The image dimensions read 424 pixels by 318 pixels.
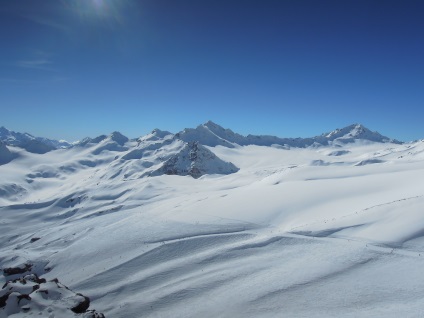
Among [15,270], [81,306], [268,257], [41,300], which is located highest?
[41,300]

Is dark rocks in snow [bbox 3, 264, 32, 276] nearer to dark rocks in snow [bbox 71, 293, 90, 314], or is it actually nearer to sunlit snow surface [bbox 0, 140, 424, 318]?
sunlit snow surface [bbox 0, 140, 424, 318]

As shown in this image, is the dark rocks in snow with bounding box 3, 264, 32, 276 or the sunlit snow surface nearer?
the sunlit snow surface

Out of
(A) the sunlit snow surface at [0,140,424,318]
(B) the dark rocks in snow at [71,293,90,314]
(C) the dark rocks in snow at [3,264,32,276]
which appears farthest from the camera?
(C) the dark rocks in snow at [3,264,32,276]

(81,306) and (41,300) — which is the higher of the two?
(41,300)

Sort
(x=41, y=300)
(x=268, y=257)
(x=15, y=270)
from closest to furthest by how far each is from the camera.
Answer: (x=41, y=300)
(x=268, y=257)
(x=15, y=270)

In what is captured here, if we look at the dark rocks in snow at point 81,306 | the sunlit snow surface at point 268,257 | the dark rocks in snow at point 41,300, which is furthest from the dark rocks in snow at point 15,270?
the dark rocks in snow at point 81,306

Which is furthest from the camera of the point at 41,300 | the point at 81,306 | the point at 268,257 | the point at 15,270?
the point at 15,270

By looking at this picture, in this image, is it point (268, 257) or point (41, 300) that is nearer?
point (41, 300)

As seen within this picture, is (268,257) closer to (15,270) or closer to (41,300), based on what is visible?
(41,300)

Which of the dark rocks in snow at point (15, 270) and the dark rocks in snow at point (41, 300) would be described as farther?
the dark rocks in snow at point (15, 270)

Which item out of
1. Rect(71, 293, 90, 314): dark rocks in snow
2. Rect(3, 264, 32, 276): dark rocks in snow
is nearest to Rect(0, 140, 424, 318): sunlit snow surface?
Rect(3, 264, 32, 276): dark rocks in snow

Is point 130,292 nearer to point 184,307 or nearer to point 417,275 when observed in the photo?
point 184,307

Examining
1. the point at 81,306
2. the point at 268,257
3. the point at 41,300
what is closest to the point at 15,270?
the point at 41,300

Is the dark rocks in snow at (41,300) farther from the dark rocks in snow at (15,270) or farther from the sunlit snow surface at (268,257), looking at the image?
the dark rocks in snow at (15,270)
